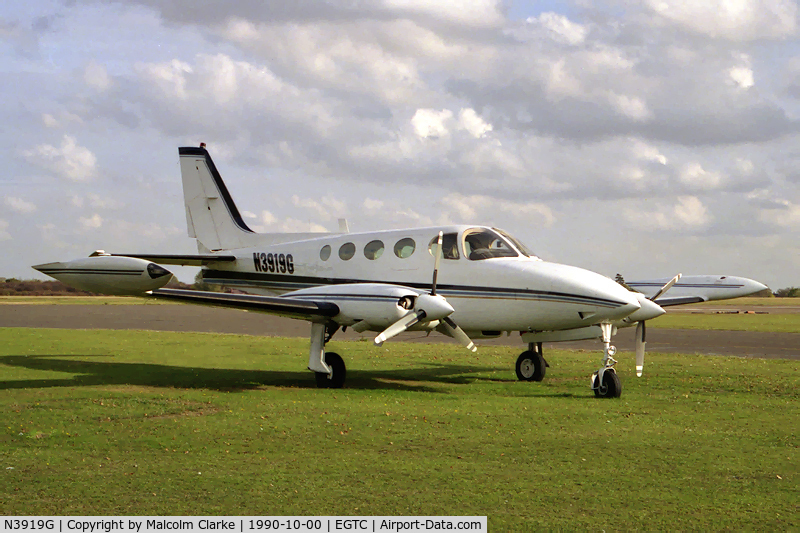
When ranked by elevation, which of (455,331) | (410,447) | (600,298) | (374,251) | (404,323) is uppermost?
(374,251)

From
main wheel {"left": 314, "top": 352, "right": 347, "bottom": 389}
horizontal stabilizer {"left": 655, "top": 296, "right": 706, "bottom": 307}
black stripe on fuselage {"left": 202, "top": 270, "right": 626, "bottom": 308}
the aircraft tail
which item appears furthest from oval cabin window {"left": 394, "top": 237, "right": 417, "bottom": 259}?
the aircraft tail

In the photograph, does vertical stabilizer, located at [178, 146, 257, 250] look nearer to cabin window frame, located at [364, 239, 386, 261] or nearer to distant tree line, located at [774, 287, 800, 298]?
cabin window frame, located at [364, 239, 386, 261]

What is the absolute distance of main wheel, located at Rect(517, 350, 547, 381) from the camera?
574 inches

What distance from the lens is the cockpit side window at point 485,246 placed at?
13.6m

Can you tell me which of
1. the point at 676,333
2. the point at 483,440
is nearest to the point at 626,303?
the point at 483,440

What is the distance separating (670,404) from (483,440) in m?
4.31

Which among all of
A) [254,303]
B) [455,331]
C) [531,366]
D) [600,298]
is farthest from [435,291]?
[254,303]

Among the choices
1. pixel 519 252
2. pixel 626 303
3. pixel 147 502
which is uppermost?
pixel 519 252

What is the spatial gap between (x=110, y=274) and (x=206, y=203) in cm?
852

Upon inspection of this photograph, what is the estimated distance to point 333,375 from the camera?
44.5ft

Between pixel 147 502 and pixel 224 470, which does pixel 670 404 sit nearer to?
pixel 224 470

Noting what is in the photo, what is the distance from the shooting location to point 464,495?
6.08 metres

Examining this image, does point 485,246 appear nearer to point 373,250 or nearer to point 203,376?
point 373,250

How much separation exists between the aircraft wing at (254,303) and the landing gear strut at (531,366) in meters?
4.09
